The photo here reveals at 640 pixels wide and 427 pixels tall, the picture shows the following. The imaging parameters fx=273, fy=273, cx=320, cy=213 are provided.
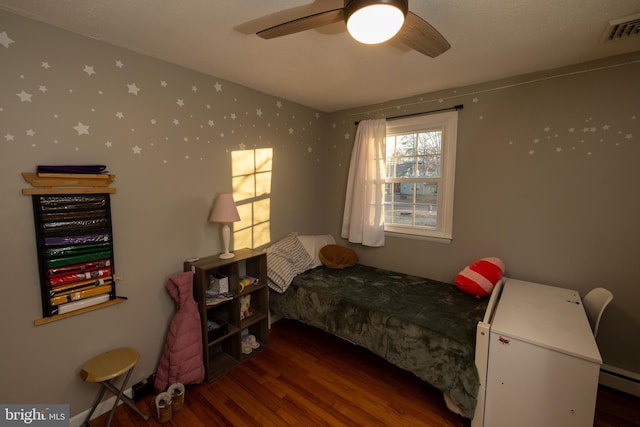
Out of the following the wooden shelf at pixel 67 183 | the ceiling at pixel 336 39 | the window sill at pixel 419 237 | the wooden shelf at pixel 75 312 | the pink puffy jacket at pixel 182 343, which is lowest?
the pink puffy jacket at pixel 182 343

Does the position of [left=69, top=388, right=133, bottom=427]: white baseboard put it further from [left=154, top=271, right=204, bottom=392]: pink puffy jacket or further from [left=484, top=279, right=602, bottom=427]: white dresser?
[left=484, top=279, right=602, bottom=427]: white dresser

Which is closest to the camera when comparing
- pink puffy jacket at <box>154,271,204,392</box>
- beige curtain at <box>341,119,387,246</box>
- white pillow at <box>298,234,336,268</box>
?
pink puffy jacket at <box>154,271,204,392</box>

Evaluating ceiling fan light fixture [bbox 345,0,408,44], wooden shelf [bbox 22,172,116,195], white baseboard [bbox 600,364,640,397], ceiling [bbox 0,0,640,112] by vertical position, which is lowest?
white baseboard [bbox 600,364,640,397]

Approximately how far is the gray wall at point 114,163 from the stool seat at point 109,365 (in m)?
0.09

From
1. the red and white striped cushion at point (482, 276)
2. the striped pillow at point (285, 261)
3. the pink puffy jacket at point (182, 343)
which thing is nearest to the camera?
the pink puffy jacket at point (182, 343)

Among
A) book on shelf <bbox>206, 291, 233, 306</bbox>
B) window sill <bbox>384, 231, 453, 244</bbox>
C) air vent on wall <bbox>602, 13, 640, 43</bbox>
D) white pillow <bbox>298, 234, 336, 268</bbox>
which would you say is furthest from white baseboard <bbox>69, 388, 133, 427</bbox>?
air vent on wall <bbox>602, 13, 640, 43</bbox>

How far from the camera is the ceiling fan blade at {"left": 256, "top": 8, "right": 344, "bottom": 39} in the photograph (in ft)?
3.64

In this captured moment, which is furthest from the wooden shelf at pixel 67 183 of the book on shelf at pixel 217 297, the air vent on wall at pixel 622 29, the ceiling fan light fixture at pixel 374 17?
the air vent on wall at pixel 622 29

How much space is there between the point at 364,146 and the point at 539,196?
1.62 metres

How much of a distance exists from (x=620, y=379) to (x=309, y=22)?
10.2 feet

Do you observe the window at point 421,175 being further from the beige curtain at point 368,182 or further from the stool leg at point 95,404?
the stool leg at point 95,404

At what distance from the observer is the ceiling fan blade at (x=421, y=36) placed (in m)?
1.16

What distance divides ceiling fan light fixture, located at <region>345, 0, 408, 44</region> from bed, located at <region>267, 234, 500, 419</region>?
5.49 ft
